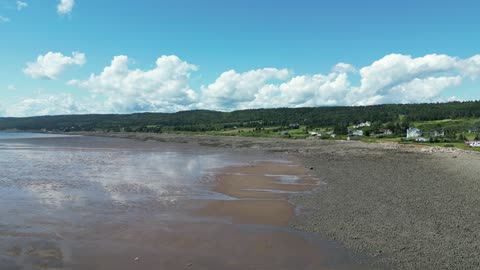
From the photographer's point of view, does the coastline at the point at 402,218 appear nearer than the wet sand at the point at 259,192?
Yes

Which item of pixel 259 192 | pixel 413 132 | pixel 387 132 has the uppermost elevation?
pixel 413 132

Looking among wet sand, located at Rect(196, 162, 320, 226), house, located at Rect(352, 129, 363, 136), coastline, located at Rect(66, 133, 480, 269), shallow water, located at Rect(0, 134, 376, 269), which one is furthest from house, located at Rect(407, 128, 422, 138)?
shallow water, located at Rect(0, 134, 376, 269)

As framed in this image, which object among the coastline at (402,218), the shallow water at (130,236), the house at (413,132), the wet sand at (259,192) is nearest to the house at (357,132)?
the house at (413,132)

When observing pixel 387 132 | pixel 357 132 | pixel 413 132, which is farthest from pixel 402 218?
pixel 357 132

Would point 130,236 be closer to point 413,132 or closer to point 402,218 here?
point 402,218

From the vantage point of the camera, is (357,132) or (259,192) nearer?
(259,192)

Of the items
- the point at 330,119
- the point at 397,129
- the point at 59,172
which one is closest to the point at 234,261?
the point at 59,172

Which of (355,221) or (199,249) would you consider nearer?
(199,249)

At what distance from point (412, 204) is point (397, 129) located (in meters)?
99.5

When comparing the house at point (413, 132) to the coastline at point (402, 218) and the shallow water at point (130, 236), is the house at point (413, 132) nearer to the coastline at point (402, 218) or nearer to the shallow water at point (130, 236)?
the coastline at point (402, 218)

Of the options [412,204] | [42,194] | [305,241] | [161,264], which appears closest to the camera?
[161,264]

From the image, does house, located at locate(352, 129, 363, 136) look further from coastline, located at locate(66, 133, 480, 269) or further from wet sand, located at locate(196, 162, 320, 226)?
coastline, located at locate(66, 133, 480, 269)

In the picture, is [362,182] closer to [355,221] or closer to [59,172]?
[355,221]

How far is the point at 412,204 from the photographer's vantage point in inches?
713
